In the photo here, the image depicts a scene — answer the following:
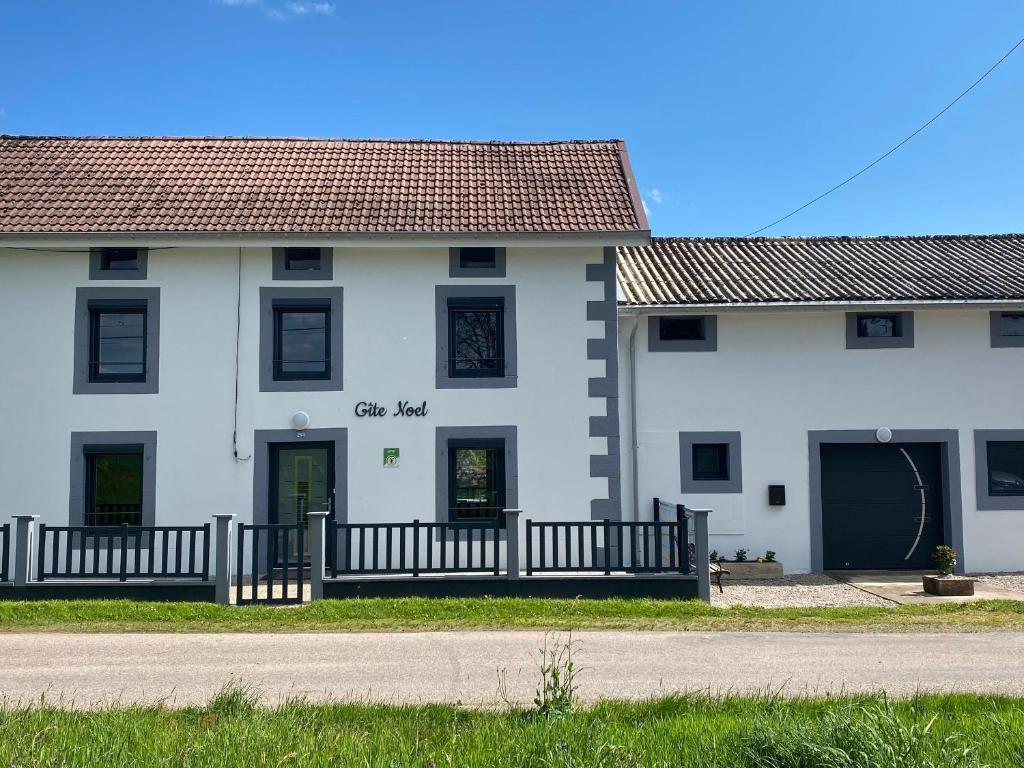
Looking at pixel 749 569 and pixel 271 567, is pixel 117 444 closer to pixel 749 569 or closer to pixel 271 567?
pixel 271 567

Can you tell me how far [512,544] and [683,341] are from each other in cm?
513

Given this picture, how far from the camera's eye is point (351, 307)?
42.8 ft

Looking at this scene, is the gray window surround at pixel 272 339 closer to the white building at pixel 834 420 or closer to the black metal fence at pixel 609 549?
the black metal fence at pixel 609 549

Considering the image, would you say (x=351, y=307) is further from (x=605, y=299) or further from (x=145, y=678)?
(x=145, y=678)

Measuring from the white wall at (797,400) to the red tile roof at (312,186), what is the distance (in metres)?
2.54

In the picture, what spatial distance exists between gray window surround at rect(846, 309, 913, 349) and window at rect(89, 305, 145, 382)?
454 inches

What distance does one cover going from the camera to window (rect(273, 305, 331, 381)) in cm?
1307

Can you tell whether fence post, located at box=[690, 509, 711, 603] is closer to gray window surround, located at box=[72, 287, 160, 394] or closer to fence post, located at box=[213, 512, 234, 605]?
fence post, located at box=[213, 512, 234, 605]

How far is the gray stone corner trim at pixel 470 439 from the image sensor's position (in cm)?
1282

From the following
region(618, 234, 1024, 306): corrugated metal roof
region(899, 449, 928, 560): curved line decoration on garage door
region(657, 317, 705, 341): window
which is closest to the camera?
region(618, 234, 1024, 306): corrugated metal roof

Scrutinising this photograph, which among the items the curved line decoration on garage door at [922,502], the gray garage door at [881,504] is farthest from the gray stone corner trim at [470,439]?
the curved line decoration on garage door at [922,502]

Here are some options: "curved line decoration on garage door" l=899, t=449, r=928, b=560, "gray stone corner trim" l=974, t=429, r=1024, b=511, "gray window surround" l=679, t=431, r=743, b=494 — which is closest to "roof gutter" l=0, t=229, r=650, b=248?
"gray window surround" l=679, t=431, r=743, b=494

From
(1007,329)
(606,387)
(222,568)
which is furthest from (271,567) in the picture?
(1007,329)

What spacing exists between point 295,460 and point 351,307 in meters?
2.54
